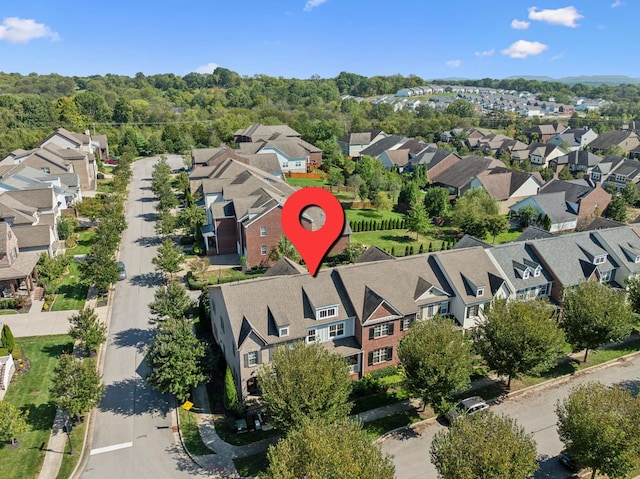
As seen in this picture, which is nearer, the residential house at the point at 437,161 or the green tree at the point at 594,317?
the green tree at the point at 594,317

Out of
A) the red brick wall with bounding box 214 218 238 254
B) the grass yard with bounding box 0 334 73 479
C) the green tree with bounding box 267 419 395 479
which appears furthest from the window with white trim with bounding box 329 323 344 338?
the red brick wall with bounding box 214 218 238 254

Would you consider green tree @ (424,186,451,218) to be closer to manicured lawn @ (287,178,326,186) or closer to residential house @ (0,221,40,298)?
manicured lawn @ (287,178,326,186)

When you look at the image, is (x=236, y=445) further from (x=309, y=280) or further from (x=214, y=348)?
(x=309, y=280)

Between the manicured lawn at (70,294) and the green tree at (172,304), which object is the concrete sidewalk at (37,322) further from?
the green tree at (172,304)

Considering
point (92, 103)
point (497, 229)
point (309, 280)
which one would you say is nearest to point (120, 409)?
point (309, 280)

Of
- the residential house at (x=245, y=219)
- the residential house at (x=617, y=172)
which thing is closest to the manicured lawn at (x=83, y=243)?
the residential house at (x=245, y=219)

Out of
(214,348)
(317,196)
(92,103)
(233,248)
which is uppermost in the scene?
(92,103)
